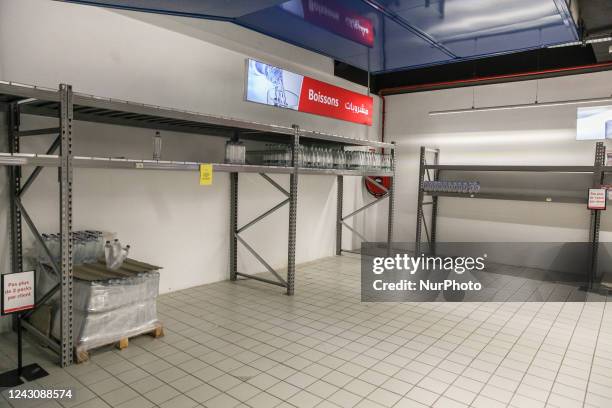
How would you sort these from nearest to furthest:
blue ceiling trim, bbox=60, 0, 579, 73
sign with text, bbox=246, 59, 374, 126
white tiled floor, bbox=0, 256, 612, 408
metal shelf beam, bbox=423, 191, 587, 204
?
white tiled floor, bbox=0, 256, 612, 408, blue ceiling trim, bbox=60, 0, 579, 73, sign with text, bbox=246, 59, 374, 126, metal shelf beam, bbox=423, 191, 587, 204

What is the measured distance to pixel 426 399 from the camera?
257cm

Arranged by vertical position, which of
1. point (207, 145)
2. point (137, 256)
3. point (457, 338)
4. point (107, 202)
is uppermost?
point (207, 145)

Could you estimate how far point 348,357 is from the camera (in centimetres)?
315

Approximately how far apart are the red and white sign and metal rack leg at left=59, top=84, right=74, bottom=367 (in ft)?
18.9

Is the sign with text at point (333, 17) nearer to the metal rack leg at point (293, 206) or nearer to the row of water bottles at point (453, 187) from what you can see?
the metal rack leg at point (293, 206)

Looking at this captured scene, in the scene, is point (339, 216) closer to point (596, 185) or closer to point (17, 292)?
point (596, 185)

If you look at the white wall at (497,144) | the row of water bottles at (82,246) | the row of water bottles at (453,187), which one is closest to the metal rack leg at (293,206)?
the row of water bottles at (82,246)

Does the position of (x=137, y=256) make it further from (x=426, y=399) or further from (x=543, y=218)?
(x=543, y=218)

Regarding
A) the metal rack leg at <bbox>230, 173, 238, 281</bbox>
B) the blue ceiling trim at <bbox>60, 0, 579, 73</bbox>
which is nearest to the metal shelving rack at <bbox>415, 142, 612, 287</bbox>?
the blue ceiling trim at <bbox>60, 0, 579, 73</bbox>

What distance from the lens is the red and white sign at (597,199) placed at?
203 inches

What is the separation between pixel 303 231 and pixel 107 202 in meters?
3.11

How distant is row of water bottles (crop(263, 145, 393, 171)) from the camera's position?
4.75m

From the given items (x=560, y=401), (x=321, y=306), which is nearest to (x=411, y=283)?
(x=321, y=306)

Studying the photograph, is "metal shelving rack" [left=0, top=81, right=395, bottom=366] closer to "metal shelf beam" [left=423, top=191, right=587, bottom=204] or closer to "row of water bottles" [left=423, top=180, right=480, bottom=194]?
"row of water bottles" [left=423, top=180, right=480, bottom=194]
